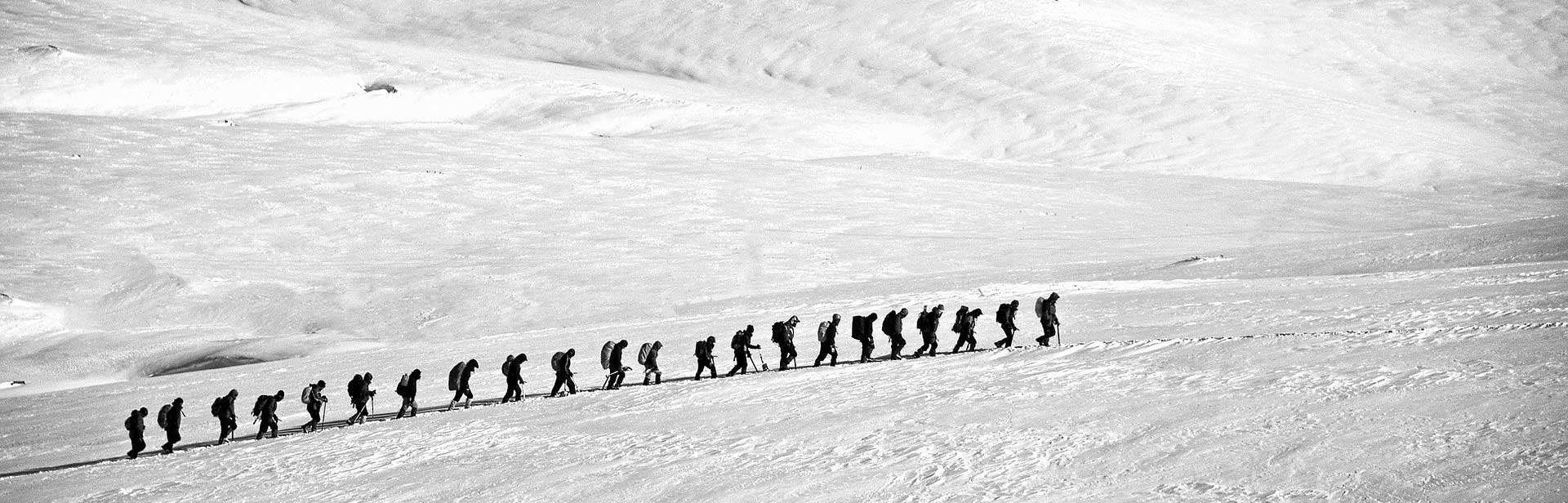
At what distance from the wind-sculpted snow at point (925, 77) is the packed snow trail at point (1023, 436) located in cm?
3094

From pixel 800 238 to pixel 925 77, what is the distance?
20.2 metres

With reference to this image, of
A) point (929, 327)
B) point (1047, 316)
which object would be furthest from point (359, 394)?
point (1047, 316)

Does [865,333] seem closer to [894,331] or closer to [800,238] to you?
[894,331]

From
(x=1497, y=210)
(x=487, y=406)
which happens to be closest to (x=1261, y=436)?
(x=487, y=406)

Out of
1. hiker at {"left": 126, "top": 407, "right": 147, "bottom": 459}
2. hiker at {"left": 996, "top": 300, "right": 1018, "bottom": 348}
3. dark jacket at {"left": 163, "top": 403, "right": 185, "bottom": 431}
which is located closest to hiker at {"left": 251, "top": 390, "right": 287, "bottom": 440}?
dark jacket at {"left": 163, "top": 403, "right": 185, "bottom": 431}

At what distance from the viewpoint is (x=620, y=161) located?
142ft

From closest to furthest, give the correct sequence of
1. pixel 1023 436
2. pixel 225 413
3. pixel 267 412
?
pixel 1023 436 → pixel 225 413 → pixel 267 412

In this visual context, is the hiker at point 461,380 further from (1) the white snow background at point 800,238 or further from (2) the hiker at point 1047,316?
(2) the hiker at point 1047,316

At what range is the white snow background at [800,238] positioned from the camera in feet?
38.7

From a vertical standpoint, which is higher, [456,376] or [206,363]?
[206,363]

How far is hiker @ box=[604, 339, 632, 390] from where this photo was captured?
17766 millimetres

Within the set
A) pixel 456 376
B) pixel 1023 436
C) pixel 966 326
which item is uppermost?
pixel 456 376

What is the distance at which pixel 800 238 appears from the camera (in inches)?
1377

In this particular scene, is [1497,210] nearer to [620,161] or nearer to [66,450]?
[620,161]
